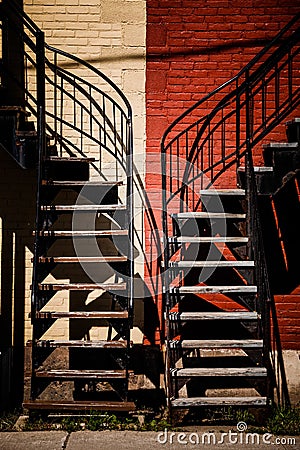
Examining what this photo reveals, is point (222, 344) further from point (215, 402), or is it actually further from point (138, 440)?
point (138, 440)

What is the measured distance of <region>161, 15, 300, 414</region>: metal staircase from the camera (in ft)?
20.5

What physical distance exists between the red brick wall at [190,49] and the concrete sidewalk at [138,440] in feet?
8.80

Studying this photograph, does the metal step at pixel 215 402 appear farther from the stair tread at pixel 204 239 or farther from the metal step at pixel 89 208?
the metal step at pixel 89 208

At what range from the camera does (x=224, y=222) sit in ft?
22.0

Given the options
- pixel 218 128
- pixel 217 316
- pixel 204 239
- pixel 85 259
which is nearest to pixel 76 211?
pixel 85 259

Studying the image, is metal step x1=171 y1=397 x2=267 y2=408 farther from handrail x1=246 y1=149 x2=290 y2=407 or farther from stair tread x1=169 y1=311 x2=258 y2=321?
stair tread x1=169 y1=311 x2=258 y2=321

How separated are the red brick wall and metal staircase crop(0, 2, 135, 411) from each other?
38 cm

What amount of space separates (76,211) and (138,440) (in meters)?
2.05

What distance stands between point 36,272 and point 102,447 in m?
1.54

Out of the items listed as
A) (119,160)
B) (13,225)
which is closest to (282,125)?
(119,160)

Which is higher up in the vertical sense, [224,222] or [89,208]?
[89,208]

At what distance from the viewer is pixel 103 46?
24.2 ft

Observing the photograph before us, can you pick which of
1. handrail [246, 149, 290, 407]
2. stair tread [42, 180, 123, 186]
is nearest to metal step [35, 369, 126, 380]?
handrail [246, 149, 290, 407]

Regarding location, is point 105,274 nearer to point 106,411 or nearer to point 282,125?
point 106,411
